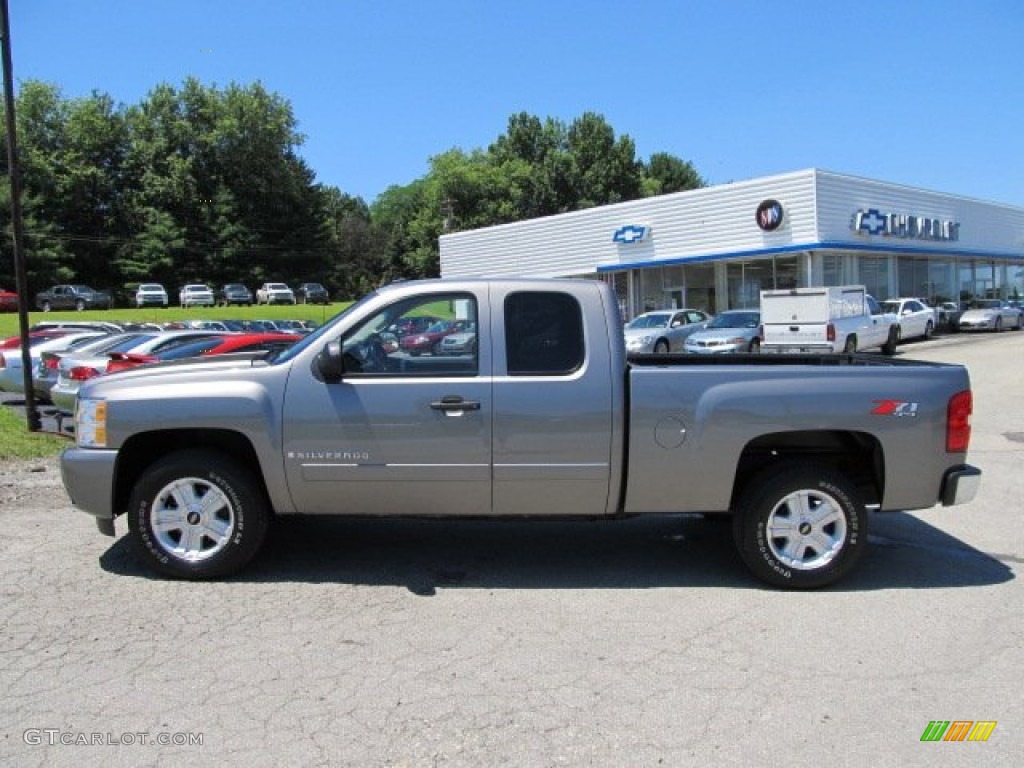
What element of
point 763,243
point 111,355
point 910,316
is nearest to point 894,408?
point 111,355

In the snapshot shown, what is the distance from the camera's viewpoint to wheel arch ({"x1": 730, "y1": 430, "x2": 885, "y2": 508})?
5.14 meters

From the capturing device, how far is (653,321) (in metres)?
26.8

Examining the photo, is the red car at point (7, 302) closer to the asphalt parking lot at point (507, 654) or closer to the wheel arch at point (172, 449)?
the asphalt parking lot at point (507, 654)

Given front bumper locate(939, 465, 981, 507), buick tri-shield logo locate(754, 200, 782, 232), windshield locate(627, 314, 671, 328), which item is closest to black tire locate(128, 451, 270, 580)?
front bumper locate(939, 465, 981, 507)

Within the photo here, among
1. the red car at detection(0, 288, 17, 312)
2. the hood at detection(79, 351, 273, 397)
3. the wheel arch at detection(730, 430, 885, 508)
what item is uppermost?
the red car at detection(0, 288, 17, 312)

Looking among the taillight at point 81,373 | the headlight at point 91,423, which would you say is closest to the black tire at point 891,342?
the taillight at point 81,373

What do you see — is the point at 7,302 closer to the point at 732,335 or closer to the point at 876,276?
the point at 732,335

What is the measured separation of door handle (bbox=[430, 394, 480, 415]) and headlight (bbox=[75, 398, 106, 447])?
6.76 ft

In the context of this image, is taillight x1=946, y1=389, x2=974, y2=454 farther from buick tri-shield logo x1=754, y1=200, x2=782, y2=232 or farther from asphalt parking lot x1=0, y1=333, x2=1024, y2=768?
buick tri-shield logo x1=754, y1=200, x2=782, y2=232

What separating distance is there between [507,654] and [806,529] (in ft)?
6.71

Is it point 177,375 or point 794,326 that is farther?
point 794,326

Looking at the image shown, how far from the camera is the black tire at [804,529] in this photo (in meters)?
5.04

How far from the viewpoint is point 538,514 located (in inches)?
202

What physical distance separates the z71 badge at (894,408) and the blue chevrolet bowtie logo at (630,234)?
103 feet
